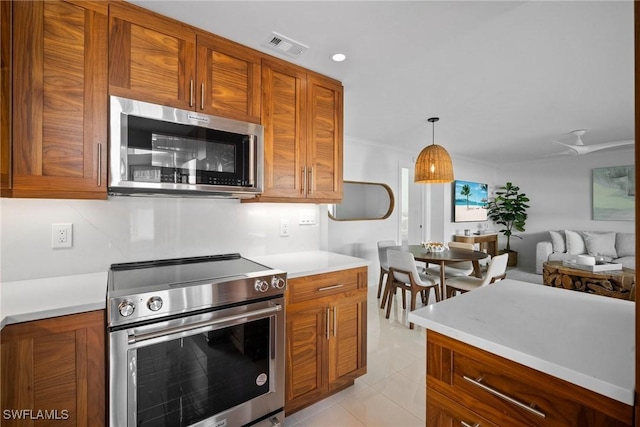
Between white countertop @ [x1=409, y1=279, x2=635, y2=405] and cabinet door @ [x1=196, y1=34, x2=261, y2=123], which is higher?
cabinet door @ [x1=196, y1=34, x2=261, y2=123]

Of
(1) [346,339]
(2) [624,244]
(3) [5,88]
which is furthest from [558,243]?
(3) [5,88]

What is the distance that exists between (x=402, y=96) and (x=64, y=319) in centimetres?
301

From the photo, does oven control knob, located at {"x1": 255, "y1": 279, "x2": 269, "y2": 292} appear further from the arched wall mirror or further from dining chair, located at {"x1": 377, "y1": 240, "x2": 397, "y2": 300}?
the arched wall mirror

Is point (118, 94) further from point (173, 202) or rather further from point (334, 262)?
point (334, 262)

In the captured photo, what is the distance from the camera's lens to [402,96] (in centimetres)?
290

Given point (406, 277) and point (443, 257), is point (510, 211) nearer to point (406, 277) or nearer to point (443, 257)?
point (443, 257)

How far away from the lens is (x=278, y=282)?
161cm

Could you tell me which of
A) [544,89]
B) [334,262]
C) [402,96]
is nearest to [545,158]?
[544,89]

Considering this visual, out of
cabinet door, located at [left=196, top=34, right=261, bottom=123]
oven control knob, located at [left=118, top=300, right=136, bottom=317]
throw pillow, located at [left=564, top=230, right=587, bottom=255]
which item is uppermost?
cabinet door, located at [left=196, top=34, right=261, bottom=123]

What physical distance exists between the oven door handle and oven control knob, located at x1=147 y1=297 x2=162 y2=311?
0.11 m

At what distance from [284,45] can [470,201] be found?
5.73 metres

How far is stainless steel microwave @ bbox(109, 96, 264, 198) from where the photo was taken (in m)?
1.46

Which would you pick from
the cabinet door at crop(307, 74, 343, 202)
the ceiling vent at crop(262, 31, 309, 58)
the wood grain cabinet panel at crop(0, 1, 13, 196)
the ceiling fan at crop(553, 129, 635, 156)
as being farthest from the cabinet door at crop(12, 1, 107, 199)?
the ceiling fan at crop(553, 129, 635, 156)

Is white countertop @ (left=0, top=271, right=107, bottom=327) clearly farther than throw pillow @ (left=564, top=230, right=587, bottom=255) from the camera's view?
No
